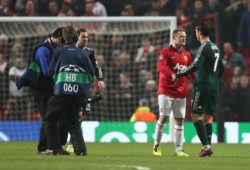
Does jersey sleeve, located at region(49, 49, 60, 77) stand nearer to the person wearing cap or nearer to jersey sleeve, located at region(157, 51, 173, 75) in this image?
the person wearing cap

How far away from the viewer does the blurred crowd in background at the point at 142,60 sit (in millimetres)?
24047

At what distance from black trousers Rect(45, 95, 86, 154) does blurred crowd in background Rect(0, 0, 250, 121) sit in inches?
353

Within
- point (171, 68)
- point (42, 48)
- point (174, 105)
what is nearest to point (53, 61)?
point (42, 48)

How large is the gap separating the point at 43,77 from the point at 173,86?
7.39 ft

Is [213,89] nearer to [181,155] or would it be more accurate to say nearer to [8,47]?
[181,155]

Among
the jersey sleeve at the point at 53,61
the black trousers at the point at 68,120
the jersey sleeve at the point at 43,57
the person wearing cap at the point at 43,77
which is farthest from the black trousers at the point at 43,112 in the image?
the jersey sleeve at the point at 53,61

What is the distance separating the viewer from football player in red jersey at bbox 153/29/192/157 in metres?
16.0

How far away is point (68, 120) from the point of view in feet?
47.9

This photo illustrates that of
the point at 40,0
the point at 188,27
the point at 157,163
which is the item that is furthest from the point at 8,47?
the point at 157,163

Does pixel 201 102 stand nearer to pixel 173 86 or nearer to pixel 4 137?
pixel 173 86

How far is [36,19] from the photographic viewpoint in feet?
76.4

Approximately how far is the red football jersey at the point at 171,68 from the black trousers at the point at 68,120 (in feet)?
6.79

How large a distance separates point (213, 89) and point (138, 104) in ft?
32.2

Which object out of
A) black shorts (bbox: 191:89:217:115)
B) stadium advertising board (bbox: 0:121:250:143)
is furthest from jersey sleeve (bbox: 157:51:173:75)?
stadium advertising board (bbox: 0:121:250:143)
